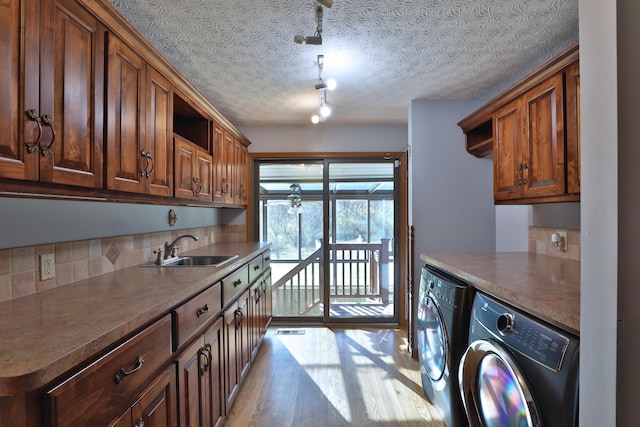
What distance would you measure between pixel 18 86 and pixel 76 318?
76 cm

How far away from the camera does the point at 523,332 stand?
45.9 inches

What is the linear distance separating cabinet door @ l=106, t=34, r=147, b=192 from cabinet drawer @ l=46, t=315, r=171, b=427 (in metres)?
0.73

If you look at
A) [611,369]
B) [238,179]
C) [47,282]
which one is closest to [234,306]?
[47,282]

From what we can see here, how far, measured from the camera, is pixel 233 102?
2951mm

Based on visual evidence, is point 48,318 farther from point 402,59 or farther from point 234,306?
point 402,59

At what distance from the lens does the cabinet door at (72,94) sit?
107 cm

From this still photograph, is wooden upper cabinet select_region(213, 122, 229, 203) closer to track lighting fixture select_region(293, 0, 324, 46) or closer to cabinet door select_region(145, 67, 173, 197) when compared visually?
cabinet door select_region(145, 67, 173, 197)

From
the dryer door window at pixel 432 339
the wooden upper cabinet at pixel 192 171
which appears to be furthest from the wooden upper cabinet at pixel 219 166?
the dryer door window at pixel 432 339

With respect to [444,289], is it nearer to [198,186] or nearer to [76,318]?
[76,318]

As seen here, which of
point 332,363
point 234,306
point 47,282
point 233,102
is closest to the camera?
point 47,282

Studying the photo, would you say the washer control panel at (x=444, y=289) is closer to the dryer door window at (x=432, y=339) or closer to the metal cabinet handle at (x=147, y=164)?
the dryer door window at (x=432, y=339)

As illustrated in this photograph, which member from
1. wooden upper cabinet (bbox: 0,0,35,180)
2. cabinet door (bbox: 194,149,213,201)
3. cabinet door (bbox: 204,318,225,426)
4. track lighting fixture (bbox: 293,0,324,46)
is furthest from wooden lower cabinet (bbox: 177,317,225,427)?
track lighting fixture (bbox: 293,0,324,46)

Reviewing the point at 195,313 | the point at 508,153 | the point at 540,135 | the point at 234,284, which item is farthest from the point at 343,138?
the point at 195,313

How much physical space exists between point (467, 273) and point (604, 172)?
117cm
